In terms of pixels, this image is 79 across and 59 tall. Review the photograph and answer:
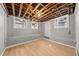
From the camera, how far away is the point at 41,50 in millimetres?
1935

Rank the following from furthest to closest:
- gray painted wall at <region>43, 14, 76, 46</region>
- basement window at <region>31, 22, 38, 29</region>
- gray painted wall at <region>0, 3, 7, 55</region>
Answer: basement window at <region>31, 22, 38, 29</region> < gray painted wall at <region>43, 14, 76, 46</region> < gray painted wall at <region>0, 3, 7, 55</region>

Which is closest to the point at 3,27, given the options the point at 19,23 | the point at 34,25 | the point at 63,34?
the point at 19,23

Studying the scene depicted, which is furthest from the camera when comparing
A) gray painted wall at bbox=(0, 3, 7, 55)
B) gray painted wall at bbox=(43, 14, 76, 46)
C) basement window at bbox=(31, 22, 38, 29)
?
basement window at bbox=(31, 22, 38, 29)

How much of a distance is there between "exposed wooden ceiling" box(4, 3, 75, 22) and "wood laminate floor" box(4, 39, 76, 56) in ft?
1.96

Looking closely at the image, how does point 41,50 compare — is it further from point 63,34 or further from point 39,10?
point 39,10

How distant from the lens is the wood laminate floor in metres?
1.80

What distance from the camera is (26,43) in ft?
6.73

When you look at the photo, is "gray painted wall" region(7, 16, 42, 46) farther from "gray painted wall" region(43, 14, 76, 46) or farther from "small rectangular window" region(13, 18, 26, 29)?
"gray painted wall" region(43, 14, 76, 46)

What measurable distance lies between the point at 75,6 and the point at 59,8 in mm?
296

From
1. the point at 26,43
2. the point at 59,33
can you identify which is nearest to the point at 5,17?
the point at 26,43

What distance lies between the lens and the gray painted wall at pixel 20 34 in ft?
5.85

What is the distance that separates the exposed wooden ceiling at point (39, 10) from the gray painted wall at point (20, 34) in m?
0.17

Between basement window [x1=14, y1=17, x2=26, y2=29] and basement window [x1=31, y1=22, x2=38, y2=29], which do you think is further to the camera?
basement window [x1=31, y1=22, x2=38, y2=29]

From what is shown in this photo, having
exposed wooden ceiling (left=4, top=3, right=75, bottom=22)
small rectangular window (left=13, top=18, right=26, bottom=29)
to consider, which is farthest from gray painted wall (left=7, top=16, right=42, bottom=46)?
exposed wooden ceiling (left=4, top=3, right=75, bottom=22)
